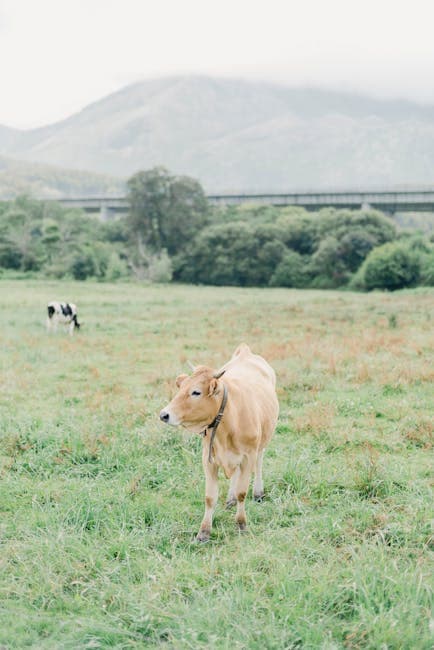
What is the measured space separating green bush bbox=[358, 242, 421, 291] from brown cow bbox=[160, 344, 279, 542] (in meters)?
47.7

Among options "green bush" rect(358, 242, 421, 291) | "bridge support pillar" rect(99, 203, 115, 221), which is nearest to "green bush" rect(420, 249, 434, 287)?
"green bush" rect(358, 242, 421, 291)

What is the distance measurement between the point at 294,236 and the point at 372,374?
5284 centimetres

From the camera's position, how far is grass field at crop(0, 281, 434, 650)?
4051mm

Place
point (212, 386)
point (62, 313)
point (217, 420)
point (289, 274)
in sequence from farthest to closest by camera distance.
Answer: point (289, 274) → point (62, 313) → point (217, 420) → point (212, 386)

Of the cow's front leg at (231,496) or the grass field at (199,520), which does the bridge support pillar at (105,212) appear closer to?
the grass field at (199,520)

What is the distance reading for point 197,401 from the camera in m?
→ 5.15

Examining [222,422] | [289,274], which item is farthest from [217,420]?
[289,274]

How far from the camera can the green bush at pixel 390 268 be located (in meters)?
51.3

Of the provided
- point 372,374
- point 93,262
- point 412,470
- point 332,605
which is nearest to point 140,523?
point 332,605

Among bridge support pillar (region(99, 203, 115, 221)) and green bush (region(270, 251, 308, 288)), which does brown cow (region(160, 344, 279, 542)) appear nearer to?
green bush (region(270, 251, 308, 288))

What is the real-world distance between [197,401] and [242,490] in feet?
3.35

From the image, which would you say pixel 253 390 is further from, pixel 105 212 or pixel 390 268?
pixel 105 212

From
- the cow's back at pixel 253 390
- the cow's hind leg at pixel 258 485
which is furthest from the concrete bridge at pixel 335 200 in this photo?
the cow's hind leg at pixel 258 485

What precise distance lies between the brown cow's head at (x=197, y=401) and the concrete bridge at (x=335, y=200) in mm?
75046
